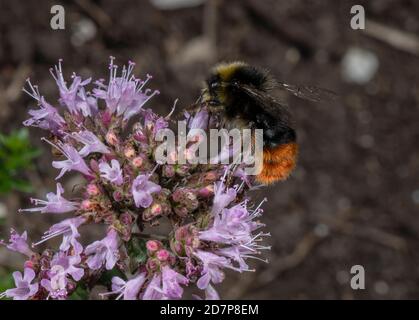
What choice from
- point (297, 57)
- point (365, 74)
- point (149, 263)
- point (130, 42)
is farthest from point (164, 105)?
point (149, 263)

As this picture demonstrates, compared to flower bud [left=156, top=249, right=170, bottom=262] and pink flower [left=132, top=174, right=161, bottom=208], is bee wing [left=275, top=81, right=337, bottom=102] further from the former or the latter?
flower bud [left=156, top=249, right=170, bottom=262]

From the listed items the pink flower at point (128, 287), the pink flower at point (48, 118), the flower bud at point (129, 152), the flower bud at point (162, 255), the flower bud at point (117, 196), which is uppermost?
the pink flower at point (48, 118)

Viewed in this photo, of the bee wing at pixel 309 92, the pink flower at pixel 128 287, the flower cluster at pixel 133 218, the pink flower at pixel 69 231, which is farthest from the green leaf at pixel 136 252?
the bee wing at pixel 309 92

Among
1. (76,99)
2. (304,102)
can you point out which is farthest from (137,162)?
(304,102)

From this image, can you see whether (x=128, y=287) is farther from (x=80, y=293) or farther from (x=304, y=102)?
(x=304, y=102)

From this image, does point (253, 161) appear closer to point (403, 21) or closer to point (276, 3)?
point (276, 3)

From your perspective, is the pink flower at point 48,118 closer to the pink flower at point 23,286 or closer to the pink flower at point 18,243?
the pink flower at point 18,243

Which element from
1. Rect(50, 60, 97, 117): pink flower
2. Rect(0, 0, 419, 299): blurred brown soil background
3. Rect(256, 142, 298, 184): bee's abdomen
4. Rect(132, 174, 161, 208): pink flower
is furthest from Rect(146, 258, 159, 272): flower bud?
Rect(0, 0, 419, 299): blurred brown soil background
